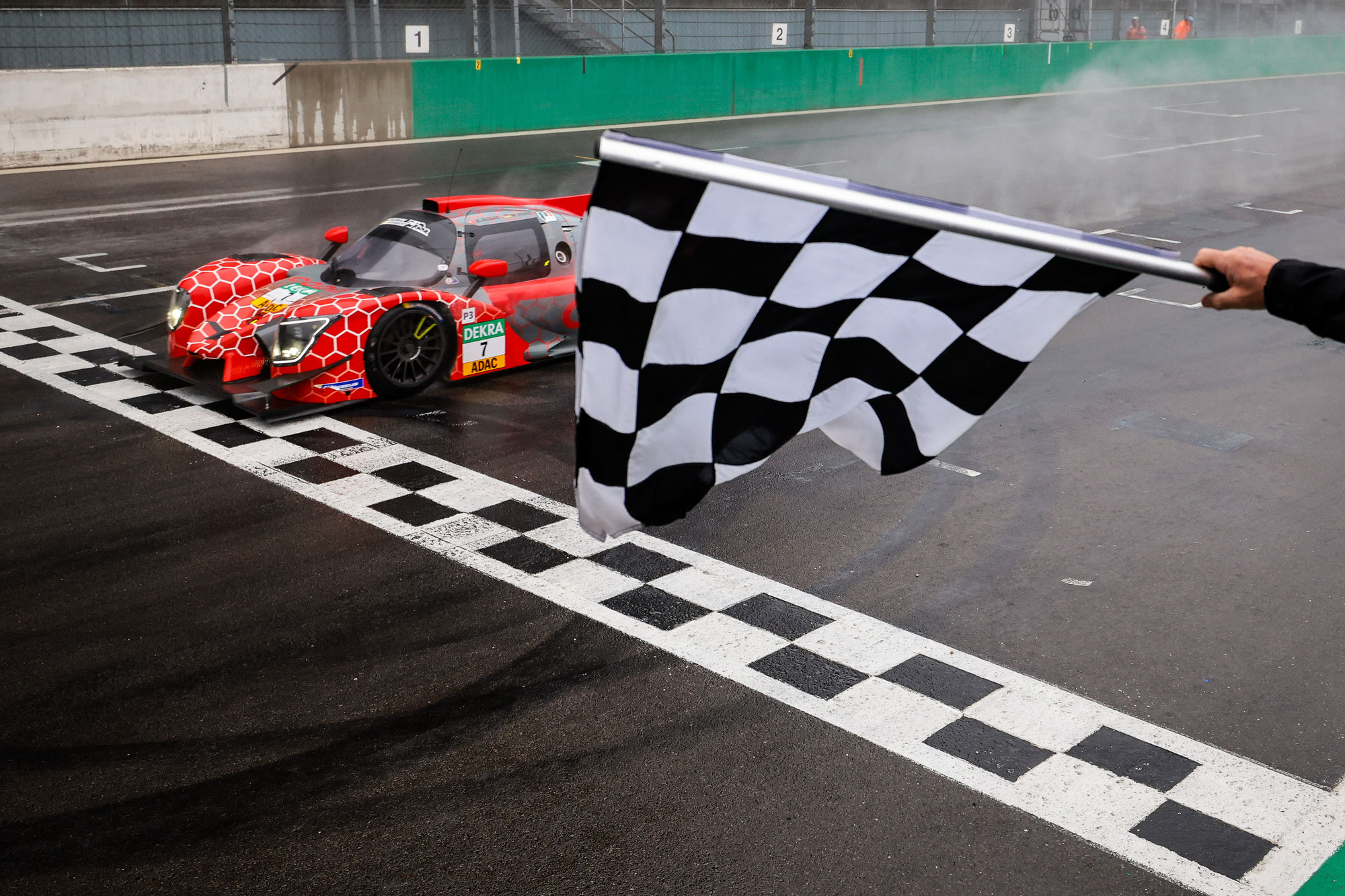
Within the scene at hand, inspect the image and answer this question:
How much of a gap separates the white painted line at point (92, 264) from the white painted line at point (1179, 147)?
16.7 m

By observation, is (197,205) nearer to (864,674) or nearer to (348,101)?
(348,101)

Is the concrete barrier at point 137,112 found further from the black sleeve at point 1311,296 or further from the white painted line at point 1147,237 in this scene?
the black sleeve at point 1311,296

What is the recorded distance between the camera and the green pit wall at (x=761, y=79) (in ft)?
77.2

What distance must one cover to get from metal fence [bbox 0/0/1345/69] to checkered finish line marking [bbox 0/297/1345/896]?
46.1 feet

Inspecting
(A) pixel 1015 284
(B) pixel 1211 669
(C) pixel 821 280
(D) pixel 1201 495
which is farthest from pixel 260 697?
(D) pixel 1201 495

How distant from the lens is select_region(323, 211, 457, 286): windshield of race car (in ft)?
29.7

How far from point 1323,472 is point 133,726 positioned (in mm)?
6959

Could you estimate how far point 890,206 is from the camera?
285cm

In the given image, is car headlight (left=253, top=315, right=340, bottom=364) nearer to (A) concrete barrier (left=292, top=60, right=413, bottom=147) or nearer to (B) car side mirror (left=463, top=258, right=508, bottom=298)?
(B) car side mirror (left=463, top=258, right=508, bottom=298)

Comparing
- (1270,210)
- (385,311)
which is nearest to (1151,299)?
(1270,210)

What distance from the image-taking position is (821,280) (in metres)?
3.16

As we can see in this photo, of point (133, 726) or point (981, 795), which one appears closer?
point (981, 795)

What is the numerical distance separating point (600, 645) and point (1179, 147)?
2278 cm

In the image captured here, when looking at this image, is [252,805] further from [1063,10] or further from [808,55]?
[1063,10]
